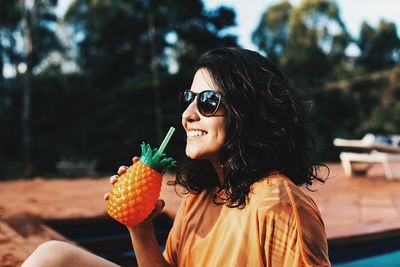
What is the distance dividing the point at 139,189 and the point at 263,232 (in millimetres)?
403

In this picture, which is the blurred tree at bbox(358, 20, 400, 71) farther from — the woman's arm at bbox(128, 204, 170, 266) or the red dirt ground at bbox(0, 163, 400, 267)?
the woman's arm at bbox(128, 204, 170, 266)

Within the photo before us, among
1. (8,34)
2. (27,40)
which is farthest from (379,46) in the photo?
(27,40)

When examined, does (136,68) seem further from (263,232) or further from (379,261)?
(263,232)

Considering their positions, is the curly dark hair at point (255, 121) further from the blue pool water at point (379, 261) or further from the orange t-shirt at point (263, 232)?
the blue pool water at point (379, 261)

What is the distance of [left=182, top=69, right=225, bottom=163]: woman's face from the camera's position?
4.73 ft

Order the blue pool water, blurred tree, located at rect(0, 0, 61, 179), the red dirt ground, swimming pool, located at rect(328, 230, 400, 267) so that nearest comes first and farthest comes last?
1. the red dirt ground
2. swimming pool, located at rect(328, 230, 400, 267)
3. the blue pool water
4. blurred tree, located at rect(0, 0, 61, 179)

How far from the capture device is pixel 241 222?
1271mm

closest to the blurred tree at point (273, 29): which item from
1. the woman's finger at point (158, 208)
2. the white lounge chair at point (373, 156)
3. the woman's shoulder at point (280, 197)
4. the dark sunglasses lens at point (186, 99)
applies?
the white lounge chair at point (373, 156)

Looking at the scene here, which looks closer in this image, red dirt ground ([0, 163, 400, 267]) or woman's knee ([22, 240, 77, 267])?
woman's knee ([22, 240, 77, 267])

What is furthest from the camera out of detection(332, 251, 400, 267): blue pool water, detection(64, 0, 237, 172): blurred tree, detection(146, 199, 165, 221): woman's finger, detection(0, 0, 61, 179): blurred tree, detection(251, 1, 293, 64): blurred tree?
detection(251, 1, 293, 64): blurred tree

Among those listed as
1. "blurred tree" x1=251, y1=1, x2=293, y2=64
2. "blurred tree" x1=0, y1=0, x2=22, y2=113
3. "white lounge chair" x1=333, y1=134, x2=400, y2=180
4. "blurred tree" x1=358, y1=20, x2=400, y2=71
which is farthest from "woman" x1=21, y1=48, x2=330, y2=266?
"blurred tree" x1=251, y1=1, x2=293, y2=64

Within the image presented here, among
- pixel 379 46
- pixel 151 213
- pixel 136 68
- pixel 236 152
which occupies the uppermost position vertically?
pixel 236 152

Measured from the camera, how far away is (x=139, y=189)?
1.38m

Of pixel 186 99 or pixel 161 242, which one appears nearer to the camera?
pixel 186 99
